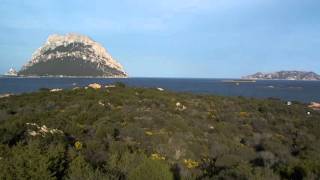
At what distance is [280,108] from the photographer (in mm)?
33156

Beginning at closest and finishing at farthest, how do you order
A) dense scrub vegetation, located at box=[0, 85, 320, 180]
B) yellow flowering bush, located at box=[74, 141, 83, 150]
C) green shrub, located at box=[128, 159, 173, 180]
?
green shrub, located at box=[128, 159, 173, 180] < dense scrub vegetation, located at box=[0, 85, 320, 180] < yellow flowering bush, located at box=[74, 141, 83, 150]

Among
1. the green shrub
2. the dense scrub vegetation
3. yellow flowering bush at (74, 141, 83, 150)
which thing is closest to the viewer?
the green shrub

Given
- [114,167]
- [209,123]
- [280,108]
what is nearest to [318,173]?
[114,167]

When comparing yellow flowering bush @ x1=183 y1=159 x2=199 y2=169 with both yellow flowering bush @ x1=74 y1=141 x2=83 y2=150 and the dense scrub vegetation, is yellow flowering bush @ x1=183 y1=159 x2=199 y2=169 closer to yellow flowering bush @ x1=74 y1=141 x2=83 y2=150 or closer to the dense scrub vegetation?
the dense scrub vegetation

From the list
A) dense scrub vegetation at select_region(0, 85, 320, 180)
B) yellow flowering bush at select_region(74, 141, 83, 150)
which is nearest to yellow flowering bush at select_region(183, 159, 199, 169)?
dense scrub vegetation at select_region(0, 85, 320, 180)

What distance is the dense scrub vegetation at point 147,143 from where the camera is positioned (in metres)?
9.97

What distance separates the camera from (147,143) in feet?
53.3

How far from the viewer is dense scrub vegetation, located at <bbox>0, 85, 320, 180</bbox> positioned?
997 cm

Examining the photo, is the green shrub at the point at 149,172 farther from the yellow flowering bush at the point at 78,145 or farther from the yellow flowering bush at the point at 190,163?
the yellow flowering bush at the point at 78,145

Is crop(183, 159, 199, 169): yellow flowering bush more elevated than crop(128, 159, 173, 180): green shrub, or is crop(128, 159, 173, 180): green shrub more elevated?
crop(128, 159, 173, 180): green shrub

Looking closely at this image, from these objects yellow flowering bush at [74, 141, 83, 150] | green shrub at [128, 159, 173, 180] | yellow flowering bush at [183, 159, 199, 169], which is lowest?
yellow flowering bush at [183, 159, 199, 169]

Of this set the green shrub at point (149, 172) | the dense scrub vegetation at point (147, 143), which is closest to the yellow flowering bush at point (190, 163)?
the dense scrub vegetation at point (147, 143)

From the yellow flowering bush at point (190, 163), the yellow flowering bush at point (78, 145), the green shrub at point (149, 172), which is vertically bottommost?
the yellow flowering bush at point (190, 163)

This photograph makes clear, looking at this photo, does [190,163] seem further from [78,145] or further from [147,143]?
[78,145]
